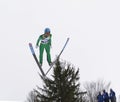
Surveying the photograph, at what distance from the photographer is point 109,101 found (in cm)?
2244

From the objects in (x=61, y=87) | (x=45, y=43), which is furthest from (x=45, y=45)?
(x=61, y=87)

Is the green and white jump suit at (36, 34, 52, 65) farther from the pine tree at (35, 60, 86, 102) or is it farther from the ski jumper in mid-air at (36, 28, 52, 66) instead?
the pine tree at (35, 60, 86, 102)

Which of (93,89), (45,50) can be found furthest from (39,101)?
(93,89)

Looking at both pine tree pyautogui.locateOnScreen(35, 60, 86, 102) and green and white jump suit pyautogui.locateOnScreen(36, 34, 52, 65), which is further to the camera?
green and white jump suit pyautogui.locateOnScreen(36, 34, 52, 65)

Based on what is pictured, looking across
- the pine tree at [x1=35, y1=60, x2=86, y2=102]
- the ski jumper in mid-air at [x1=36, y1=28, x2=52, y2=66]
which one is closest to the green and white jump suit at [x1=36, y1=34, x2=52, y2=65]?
the ski jumper in mid-air at [x1=36, y1=28, x2=52, y2=66]

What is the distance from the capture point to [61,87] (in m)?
17.7

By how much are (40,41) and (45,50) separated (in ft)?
1.81

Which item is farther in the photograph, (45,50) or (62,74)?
(45,50)

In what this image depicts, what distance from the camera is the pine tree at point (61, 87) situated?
17656 mm

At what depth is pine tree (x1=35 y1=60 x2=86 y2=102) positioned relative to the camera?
1766 cm

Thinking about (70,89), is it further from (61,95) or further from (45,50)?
(45,50)

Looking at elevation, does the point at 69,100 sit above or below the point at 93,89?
below

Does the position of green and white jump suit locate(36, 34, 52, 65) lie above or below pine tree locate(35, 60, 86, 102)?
above

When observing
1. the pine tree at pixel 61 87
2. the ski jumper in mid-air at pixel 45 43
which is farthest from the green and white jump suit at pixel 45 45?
the pine tree at pixel 61 87
